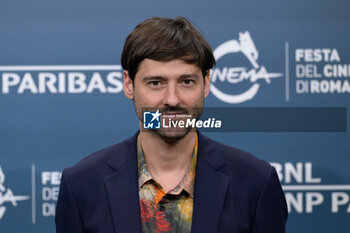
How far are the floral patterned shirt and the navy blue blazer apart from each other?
4 centimetres

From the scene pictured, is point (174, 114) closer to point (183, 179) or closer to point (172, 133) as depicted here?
point (172, 133)

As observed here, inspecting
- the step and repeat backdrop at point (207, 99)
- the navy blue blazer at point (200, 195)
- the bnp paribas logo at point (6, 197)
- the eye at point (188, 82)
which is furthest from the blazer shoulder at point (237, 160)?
the bnp paribas logo at point (6, 197)

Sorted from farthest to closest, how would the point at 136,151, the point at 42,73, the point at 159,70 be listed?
the point at 42,73 < the point at 136,151 < the point at 159,70

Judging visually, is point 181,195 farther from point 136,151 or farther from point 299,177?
point 299,177

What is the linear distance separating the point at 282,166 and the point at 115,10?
4.29 feet

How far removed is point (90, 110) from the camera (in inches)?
106

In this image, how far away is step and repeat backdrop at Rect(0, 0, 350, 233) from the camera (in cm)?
267

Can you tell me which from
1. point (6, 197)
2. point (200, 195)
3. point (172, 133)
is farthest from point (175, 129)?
point (6, 197)

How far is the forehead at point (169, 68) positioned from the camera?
1.55 meters

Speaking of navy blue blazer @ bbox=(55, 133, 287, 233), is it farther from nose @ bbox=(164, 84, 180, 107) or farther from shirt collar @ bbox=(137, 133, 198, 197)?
nose @ bbox=(164, 84, 180, 107)

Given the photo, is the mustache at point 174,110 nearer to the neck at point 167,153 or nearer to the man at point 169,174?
the man at point 169,174

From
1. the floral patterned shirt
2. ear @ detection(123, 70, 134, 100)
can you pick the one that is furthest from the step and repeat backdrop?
the floral patterned shirt

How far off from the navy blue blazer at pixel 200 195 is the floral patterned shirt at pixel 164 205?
0.04 metres

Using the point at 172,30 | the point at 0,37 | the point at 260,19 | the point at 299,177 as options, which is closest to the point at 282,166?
the point at 299,177
